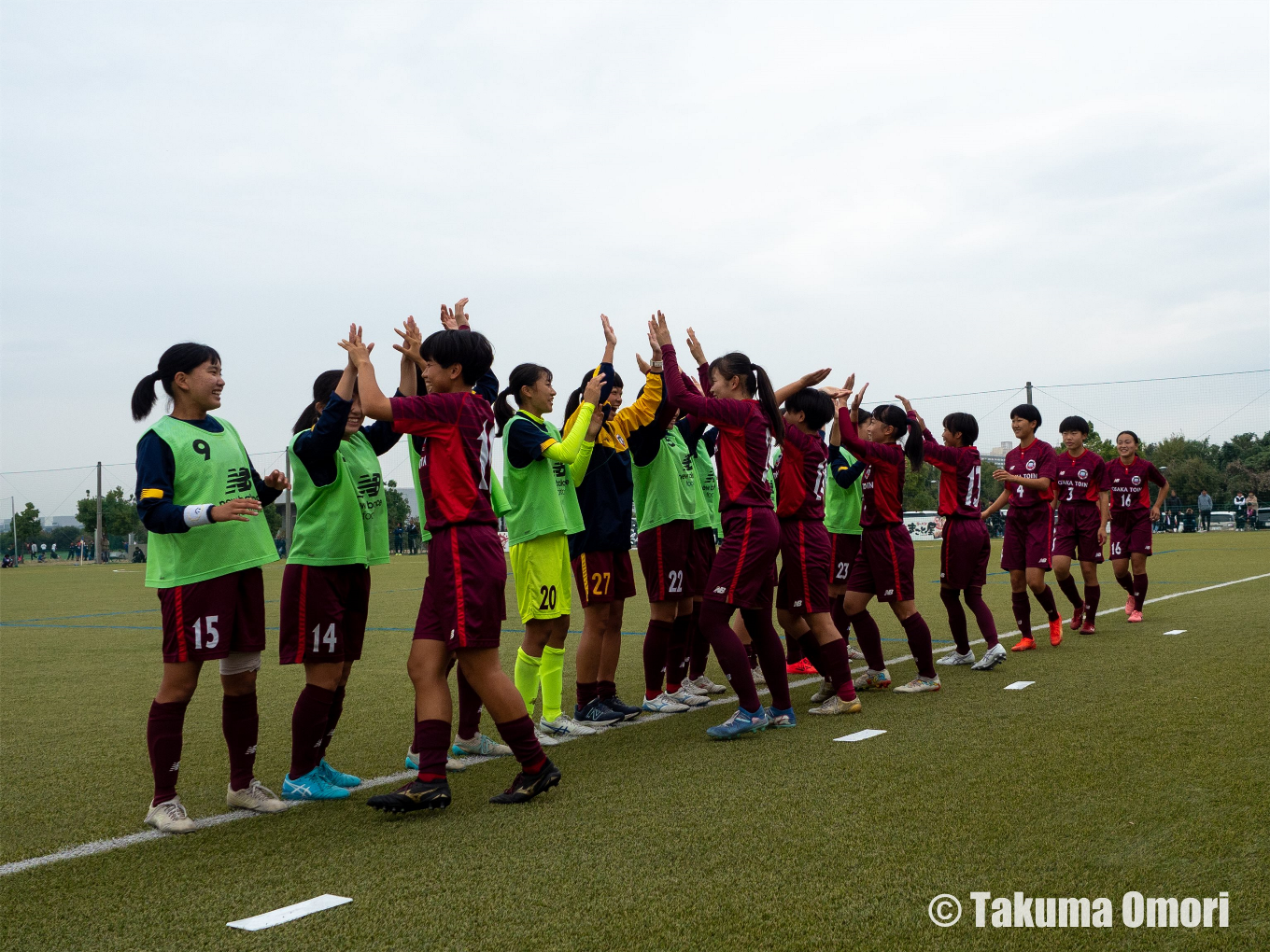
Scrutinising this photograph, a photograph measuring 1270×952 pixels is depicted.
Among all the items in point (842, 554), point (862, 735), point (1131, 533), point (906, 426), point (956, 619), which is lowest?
point (862, 735)

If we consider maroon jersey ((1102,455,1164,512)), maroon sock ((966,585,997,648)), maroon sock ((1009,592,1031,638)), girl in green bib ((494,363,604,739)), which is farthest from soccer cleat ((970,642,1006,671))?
maroon jersey ((1102,455,1164,512))

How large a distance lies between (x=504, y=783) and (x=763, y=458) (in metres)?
2.07

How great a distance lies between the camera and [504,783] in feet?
14.5

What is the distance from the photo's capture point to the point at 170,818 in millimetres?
3787

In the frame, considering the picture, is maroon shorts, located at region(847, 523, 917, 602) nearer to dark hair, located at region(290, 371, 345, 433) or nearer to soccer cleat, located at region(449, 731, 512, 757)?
soccer cleat, located at region(449, 731, 512, 757)

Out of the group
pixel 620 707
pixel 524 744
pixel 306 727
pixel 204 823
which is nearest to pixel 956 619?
pixel 620 707

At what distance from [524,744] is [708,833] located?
0.91m

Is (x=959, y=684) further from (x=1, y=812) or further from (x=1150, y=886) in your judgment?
(x=1, y=812)

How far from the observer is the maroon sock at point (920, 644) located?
6324 mm

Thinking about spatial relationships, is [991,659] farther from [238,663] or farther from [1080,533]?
[238,663]

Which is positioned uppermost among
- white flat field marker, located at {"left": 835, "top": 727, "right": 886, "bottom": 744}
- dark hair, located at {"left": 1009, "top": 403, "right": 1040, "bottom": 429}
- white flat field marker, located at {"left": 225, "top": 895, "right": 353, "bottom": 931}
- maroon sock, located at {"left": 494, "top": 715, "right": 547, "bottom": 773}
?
dark hair, located at {"left": 1009, "top": 403, "right": 1040, "bottom": 429}

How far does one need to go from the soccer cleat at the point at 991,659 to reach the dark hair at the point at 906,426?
61.2 inches

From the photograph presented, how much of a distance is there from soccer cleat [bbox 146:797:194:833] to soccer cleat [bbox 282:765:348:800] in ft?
1.45

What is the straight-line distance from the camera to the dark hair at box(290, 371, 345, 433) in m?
4.48
